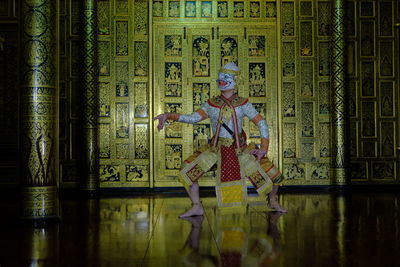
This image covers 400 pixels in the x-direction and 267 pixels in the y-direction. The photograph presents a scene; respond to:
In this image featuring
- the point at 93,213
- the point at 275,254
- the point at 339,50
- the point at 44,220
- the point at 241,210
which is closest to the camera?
the point at 275,254

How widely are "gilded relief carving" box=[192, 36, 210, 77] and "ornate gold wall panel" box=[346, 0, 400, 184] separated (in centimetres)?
277

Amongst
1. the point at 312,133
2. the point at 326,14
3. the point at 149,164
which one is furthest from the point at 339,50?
the point at 149,164

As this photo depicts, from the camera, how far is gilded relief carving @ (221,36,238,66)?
9.84m

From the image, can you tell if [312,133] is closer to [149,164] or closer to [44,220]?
[149,164]

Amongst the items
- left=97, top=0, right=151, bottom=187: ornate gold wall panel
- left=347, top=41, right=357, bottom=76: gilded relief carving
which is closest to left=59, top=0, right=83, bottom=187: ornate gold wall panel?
left=97, top=0, right=151, bottom=187: ornate gold wall panel

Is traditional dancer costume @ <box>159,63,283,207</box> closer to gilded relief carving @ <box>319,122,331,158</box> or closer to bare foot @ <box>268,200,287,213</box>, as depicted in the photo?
bare foot @ <box>268,200,287,213</box>

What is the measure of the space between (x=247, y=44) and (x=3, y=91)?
4749mm

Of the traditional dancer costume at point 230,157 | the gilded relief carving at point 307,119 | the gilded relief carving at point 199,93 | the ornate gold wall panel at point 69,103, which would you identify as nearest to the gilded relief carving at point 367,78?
the gilded relief carving at point 307,119

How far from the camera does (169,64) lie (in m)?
9.80

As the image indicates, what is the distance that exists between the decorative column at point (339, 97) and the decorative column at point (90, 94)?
4.45 m

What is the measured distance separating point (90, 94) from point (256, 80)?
3.16 metres

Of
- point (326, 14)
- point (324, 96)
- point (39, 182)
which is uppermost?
point (326, 14)

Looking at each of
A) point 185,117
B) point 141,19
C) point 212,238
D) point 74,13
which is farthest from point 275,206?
point 74,13

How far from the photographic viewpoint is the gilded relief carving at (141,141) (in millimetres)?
9727
